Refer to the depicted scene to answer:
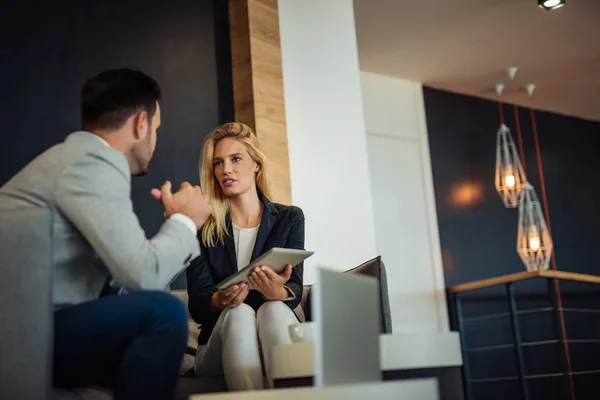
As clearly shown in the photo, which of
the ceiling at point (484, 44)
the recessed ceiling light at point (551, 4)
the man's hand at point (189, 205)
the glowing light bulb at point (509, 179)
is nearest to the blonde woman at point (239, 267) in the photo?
the man's hand at point (189, 205)

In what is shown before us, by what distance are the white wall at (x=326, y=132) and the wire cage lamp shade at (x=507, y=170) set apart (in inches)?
74.4

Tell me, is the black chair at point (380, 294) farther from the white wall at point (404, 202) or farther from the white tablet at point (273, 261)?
the white wall at point (404, 202)

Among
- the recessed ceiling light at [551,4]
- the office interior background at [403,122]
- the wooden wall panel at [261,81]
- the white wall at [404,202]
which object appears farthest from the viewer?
the white wall at [404,202]

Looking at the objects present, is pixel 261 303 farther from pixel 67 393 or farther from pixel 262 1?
pixel 262 1

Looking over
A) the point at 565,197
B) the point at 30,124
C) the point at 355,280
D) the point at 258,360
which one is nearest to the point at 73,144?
the point at 355,280

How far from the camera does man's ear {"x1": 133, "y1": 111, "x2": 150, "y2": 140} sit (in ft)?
5.75

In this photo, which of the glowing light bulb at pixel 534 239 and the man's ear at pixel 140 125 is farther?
the glowing light bulb at pixel 534 239

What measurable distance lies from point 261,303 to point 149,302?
92 cm

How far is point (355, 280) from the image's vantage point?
4.44ft

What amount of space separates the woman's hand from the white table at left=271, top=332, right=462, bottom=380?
12.4 inches

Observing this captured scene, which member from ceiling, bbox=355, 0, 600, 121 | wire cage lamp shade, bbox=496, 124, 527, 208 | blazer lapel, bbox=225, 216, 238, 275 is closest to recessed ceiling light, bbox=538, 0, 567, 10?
ceiling, bbox=355, 0, 600, 121

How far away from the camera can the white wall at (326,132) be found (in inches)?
139

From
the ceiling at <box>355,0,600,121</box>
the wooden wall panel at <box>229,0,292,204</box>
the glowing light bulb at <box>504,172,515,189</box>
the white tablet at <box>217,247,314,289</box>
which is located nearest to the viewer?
the white tablet at <box>217,247,314,289</box>

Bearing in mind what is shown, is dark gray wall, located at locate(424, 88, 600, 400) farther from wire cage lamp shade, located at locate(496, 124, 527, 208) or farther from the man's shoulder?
the man's shoulder
